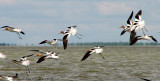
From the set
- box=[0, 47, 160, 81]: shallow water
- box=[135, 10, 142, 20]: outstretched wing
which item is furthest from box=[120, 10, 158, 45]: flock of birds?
box=[0, 47, 160, 81]: shallow water

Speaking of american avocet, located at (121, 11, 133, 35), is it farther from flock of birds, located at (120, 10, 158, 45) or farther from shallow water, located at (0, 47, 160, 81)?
shallow water, located at (0, 47, 160, 81)

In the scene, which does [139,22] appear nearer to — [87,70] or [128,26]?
[128,26]

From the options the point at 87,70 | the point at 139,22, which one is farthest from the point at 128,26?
the point at 87,70

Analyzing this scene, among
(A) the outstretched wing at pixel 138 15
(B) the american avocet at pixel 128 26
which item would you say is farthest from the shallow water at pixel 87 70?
(B) the american avocet at pixel 128 26

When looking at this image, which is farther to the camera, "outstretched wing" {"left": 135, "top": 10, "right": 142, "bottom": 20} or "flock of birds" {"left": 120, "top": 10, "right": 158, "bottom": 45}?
"outstretched wing" {"left": 135, "top": 10, "right": 142, "bottom": 20}

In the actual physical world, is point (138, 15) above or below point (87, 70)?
above

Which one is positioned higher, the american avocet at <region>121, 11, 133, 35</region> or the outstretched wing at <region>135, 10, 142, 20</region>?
the outstretched wing at <region>135, 10, 142, 20</region>

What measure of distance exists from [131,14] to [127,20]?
1021 millimetres

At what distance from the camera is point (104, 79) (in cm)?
2541

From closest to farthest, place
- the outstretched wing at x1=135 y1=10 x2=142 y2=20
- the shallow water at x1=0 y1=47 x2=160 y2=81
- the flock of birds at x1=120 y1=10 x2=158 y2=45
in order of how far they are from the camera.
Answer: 1. the flock of birds at x1=120 y1=10 x2=158 y2=45
2. the outstretched wing at x1=135 y1=10 x2=142 y2=20
3. the shallow water at x1=0 y1=47 x2=160 y2=81

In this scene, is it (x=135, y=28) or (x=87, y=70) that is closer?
(x=135, y=28)

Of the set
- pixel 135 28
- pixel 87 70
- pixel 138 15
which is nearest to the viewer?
pixel 135 28

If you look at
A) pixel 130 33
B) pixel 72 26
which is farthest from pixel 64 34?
pixel 130 33

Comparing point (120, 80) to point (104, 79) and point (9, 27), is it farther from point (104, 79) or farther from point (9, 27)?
point (9, 27)
